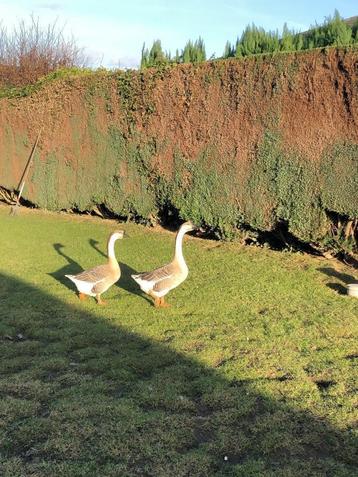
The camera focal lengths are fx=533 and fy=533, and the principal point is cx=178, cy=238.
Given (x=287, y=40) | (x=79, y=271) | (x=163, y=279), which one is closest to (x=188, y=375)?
(x=163, y=279)

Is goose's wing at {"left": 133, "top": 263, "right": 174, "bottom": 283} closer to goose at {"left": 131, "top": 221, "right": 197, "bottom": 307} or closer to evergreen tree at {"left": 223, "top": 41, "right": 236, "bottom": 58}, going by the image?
goose at {"left": 131, "top": 221, "right": 197, "bottom": 307}

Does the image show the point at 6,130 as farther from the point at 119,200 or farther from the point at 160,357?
the point at 160,357

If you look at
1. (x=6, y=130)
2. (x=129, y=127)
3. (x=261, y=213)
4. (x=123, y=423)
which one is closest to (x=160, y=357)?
(x=123, y=423)

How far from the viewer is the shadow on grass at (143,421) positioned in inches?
146

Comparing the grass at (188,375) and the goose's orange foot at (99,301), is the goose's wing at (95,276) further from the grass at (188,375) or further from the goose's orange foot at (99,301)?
the grass at (188,375)

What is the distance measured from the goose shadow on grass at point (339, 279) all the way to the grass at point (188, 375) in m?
0.03

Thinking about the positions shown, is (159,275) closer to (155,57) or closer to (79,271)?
(79,271)

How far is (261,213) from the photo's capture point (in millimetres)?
9711

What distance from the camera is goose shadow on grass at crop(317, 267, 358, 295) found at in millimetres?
7785

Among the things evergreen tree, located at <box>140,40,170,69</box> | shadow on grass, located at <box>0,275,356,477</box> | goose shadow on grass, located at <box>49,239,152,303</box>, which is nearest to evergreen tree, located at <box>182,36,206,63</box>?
evergreen tree, located at <box>140,40,170,69</box>

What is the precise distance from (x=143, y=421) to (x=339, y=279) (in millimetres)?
4851

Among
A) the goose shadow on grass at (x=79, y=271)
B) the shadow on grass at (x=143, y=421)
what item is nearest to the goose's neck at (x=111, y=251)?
the goose shadow on grass at (x=79, y=271)

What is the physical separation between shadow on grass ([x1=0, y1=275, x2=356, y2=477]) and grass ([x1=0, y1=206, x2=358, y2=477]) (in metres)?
0.01

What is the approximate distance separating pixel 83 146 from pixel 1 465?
11.6 meters
